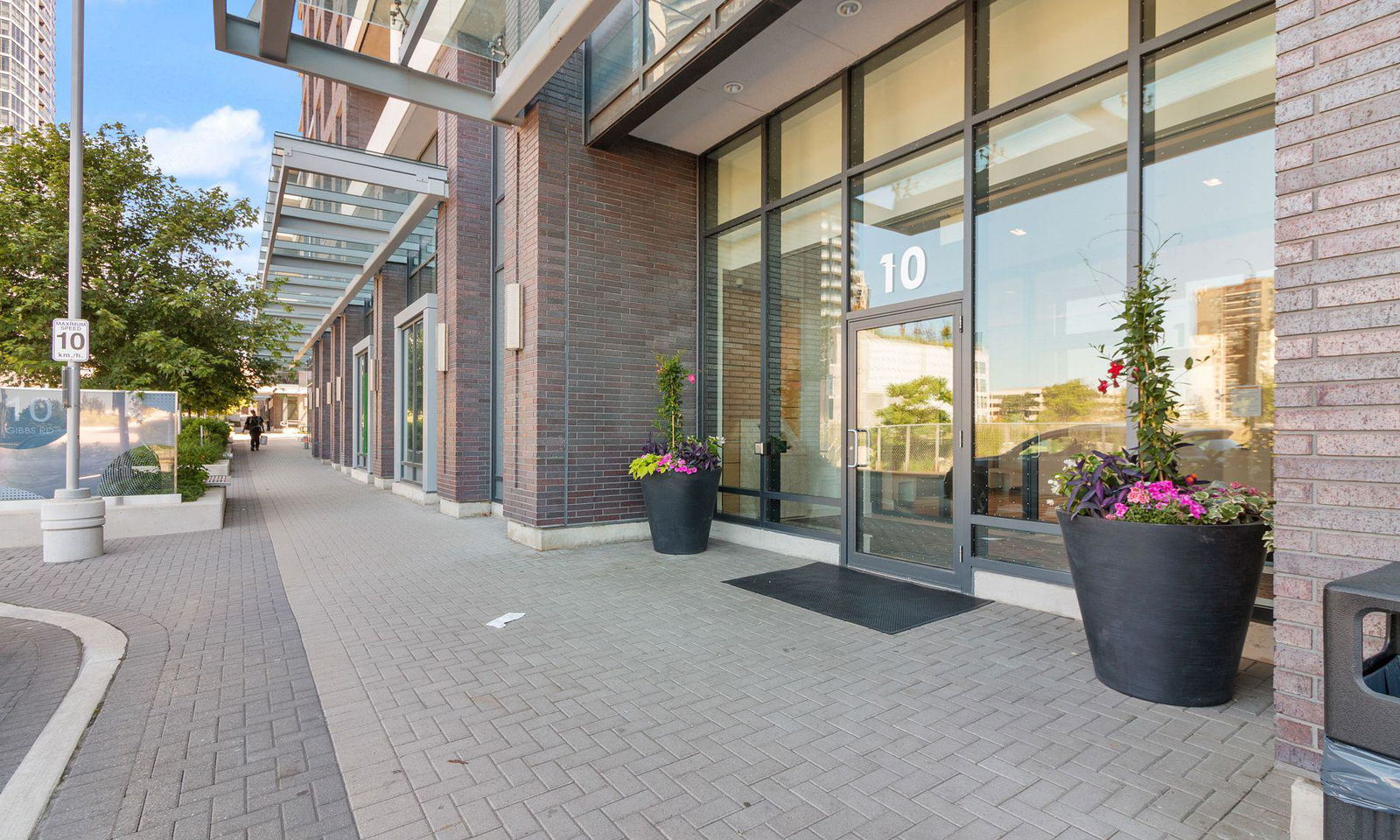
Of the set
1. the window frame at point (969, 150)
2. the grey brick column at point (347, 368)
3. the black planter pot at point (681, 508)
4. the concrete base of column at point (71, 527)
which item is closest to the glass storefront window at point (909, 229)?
the window frame at point (969, 150)

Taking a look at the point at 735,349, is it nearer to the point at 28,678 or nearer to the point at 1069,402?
the point at 1069,402

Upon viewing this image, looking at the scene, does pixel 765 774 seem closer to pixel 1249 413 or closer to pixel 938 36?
pixel 1249 413

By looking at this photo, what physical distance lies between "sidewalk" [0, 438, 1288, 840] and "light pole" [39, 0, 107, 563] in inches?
65.5

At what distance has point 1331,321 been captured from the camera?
2.22m

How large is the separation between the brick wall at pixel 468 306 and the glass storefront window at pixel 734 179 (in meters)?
3.96

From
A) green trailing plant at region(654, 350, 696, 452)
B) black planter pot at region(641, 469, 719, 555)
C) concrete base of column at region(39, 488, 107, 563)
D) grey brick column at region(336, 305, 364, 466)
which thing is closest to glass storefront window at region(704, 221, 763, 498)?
green trailing plant at region(654, 350, 696, 452)

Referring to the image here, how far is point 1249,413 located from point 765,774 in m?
3.53

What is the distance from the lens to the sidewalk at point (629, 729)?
2316mm

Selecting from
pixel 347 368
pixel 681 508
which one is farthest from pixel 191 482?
pixel 347 368

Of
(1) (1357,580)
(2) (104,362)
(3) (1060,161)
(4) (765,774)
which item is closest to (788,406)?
(3) (1060,161)

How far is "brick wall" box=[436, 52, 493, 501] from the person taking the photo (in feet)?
32.6

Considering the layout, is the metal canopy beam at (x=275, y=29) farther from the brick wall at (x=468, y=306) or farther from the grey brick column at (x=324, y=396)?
the grey brick column at (x=324, y=396)

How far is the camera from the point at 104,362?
30.9 feet

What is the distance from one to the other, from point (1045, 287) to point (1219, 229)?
1.05m
